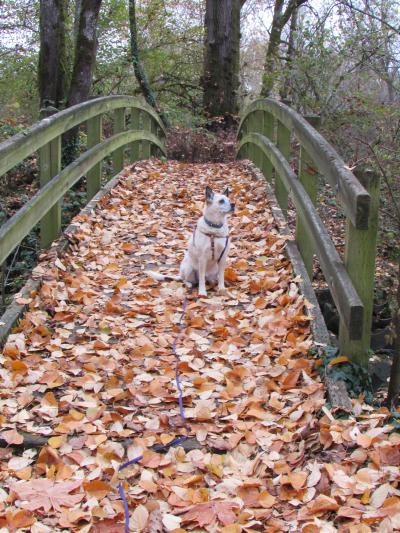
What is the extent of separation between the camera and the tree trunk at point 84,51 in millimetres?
9547

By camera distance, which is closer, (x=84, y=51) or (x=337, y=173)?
(x=337, y=173)

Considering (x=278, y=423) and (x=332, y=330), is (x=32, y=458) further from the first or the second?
(x=332, y=330)

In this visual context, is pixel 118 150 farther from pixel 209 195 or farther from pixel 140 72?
pixel 140 72

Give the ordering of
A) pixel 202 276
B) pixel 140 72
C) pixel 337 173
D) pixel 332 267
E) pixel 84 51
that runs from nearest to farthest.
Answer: pixel 332 267
pixel 337 173
pixel 202 276
pixel 84 51
pixel 140 72

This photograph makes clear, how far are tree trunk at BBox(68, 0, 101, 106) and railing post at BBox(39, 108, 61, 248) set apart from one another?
145 inches

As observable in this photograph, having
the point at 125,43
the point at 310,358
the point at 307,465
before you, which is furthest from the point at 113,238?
the point at 125,43

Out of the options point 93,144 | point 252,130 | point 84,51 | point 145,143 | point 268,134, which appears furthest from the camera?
point 145,143

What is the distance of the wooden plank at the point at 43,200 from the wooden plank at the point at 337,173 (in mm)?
2183

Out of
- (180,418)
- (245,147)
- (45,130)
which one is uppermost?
(245,147)

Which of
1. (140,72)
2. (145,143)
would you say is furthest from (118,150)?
(140,72)

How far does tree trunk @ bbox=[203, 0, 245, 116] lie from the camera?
15273 mm

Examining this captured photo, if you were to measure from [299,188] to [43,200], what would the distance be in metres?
2.14

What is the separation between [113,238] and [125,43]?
11.9 meters

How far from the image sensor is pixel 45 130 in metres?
5.44
